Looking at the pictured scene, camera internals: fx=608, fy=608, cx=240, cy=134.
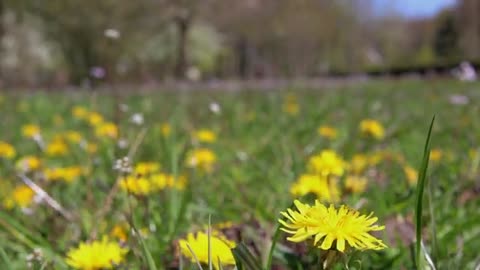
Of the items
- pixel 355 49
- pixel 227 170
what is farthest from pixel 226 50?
pixel 227 170

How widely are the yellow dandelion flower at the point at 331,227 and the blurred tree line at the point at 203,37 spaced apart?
922cm

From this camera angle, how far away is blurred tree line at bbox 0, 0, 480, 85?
17.4m

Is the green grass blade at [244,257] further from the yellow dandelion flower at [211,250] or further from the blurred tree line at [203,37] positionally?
the blurred tree line at [203,37]

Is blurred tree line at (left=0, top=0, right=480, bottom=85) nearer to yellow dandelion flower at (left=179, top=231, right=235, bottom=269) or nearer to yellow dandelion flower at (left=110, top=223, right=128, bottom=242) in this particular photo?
yellow dandelion flower at (left=110, top=223, right=128, bottom=242)

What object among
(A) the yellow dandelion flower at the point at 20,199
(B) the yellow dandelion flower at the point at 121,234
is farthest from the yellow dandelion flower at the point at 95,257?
(A) the yellow dandelion flower at the point at 20,199

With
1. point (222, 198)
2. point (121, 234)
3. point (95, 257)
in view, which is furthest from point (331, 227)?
point (222, 198)

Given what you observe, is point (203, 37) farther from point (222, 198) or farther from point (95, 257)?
point (95, 257)

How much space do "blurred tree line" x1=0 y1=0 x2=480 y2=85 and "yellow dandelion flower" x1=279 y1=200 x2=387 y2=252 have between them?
9.22m

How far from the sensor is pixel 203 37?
25844 millimetres

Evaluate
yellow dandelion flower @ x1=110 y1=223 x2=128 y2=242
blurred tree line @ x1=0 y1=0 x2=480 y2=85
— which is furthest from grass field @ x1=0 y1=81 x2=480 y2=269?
blurred tree line @ x1=0 y1=0 x2=480 y2=85

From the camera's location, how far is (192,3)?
17.1 m

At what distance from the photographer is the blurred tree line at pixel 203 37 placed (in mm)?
17422

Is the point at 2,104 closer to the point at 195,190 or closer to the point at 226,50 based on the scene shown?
the point at 195,190

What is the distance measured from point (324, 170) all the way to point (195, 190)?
56 cm
